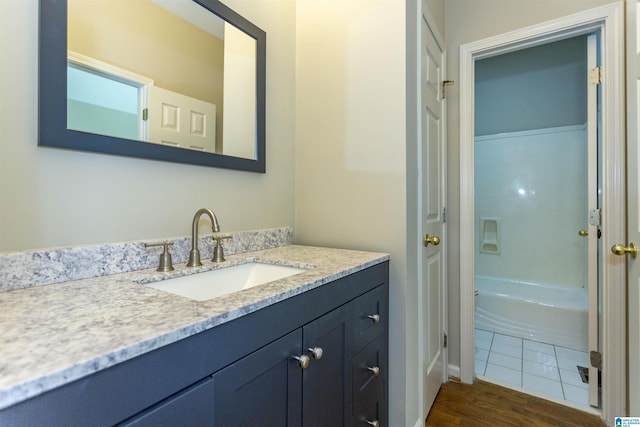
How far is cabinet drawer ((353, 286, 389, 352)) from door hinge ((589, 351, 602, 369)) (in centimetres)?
127

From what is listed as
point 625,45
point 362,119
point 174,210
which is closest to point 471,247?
point 362,119

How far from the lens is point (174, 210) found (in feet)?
3.42

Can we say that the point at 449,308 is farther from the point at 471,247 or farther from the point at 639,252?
the point at 639,252

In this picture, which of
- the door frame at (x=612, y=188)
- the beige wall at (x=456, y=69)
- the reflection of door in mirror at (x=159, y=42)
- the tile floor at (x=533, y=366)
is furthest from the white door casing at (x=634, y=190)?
the reflection of door in mirror at (x=159, y=42)

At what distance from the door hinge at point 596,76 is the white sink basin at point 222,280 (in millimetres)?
1809

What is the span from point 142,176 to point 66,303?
0.47m

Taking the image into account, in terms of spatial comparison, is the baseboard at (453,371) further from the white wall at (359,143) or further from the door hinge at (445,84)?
the door hinge at (445,84)

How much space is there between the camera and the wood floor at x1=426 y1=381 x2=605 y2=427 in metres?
1.51

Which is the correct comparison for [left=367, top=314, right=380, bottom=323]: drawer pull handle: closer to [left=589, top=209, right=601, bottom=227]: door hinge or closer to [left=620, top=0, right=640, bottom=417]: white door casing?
[left=620, top=0, right=640, bottom=417]: white door casing

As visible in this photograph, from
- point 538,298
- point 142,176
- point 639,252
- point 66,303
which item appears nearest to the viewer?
point 66,303

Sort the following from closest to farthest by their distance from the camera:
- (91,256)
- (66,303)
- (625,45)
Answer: (66,303) < (91,256) < (625,45)

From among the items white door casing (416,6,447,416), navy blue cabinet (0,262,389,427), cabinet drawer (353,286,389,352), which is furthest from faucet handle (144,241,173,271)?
white door casing (416,6,447,416)

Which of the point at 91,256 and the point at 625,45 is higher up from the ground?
the point at 625,45

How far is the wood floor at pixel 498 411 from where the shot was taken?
1.51 m
